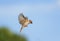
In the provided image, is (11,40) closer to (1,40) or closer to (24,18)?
(1,40)

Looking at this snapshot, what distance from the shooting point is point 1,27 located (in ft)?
36.7

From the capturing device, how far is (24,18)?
4.87 m

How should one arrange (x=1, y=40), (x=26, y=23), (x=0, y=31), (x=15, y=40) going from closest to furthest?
(x=26, y=23) → (x=1, y=40) → (x=15, y=40) → (x=0, y=31)

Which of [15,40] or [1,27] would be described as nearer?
[15,40]

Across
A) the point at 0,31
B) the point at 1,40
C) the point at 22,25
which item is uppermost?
the point at 0,31

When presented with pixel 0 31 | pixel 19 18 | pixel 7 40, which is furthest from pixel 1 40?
pixel 19 18

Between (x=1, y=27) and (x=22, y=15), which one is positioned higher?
(x=1, y=27)

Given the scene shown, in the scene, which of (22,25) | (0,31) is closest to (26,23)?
(22,25)

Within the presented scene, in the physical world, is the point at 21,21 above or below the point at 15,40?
below

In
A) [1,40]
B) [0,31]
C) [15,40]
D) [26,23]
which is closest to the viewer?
[26,23]

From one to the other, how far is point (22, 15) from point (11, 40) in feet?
15.7

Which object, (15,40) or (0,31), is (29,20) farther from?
(0,31)

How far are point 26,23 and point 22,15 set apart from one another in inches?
9.5

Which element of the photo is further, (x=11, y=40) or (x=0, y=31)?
(x=0, y=31)
